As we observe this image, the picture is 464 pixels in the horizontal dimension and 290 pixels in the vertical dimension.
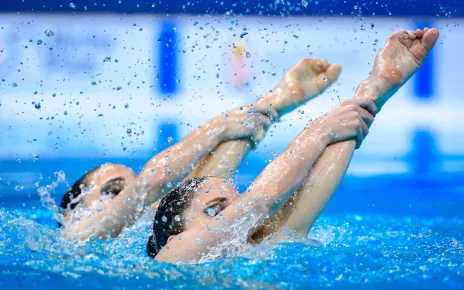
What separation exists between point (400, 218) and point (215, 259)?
6.16ft

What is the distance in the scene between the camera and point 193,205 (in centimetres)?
225

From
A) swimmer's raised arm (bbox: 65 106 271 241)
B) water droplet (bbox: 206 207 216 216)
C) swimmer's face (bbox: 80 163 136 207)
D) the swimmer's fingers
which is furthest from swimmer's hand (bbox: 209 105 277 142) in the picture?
water droplet (bbox: 206 207 216 216)

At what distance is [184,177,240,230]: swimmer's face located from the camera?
7.31 feet

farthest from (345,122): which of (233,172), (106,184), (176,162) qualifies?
(106,184)

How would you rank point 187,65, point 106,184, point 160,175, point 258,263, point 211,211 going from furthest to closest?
point 187,65
point 106,184
point 160,175
point 211,211
point 258,263

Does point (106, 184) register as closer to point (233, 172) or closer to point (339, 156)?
point (233, 172)

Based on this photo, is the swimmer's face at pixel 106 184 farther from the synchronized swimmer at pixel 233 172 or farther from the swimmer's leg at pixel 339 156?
the swimmer's leg at pixel 339 156

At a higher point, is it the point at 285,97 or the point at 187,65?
A: the point at 187,65

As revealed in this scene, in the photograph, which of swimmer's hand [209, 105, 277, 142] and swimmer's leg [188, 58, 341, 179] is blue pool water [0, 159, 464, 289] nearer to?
swimmer's leg [188, 58, 341, 179]

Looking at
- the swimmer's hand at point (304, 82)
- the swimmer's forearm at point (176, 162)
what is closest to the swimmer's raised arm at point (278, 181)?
the swimmer's hand at point (304, 82)

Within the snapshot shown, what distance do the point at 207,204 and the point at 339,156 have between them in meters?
0.46

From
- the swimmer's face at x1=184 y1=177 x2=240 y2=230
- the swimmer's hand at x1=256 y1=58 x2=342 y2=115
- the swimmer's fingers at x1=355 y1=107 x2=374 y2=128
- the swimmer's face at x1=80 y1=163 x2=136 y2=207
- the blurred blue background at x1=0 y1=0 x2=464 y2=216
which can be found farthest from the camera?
the blurred blue background at x1=0 y1=0 x2=464 y2=216

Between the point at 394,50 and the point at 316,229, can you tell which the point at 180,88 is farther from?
the point at 394,50

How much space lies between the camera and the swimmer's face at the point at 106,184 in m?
3.00
